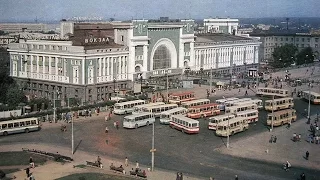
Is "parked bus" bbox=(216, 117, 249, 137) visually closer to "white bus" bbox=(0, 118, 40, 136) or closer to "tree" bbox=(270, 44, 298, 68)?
"white bus" bbox=(0, 118, 40, 136)

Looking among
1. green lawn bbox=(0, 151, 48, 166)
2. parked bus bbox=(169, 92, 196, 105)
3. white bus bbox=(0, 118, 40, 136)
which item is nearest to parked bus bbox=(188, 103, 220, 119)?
parked bus bbox=(169, 92, 196, 105)

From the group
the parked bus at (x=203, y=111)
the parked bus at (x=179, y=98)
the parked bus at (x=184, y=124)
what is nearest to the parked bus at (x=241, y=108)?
the parked bus at (x=203, y=111)

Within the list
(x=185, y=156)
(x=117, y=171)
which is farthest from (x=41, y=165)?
(x=185, y=156)

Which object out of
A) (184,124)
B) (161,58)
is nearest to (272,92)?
(161,58)

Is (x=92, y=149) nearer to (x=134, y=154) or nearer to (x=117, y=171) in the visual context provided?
(x=134, y=154)

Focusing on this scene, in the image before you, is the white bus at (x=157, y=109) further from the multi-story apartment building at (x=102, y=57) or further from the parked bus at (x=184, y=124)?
the multi-story apartment building at (x=102, y=57)
